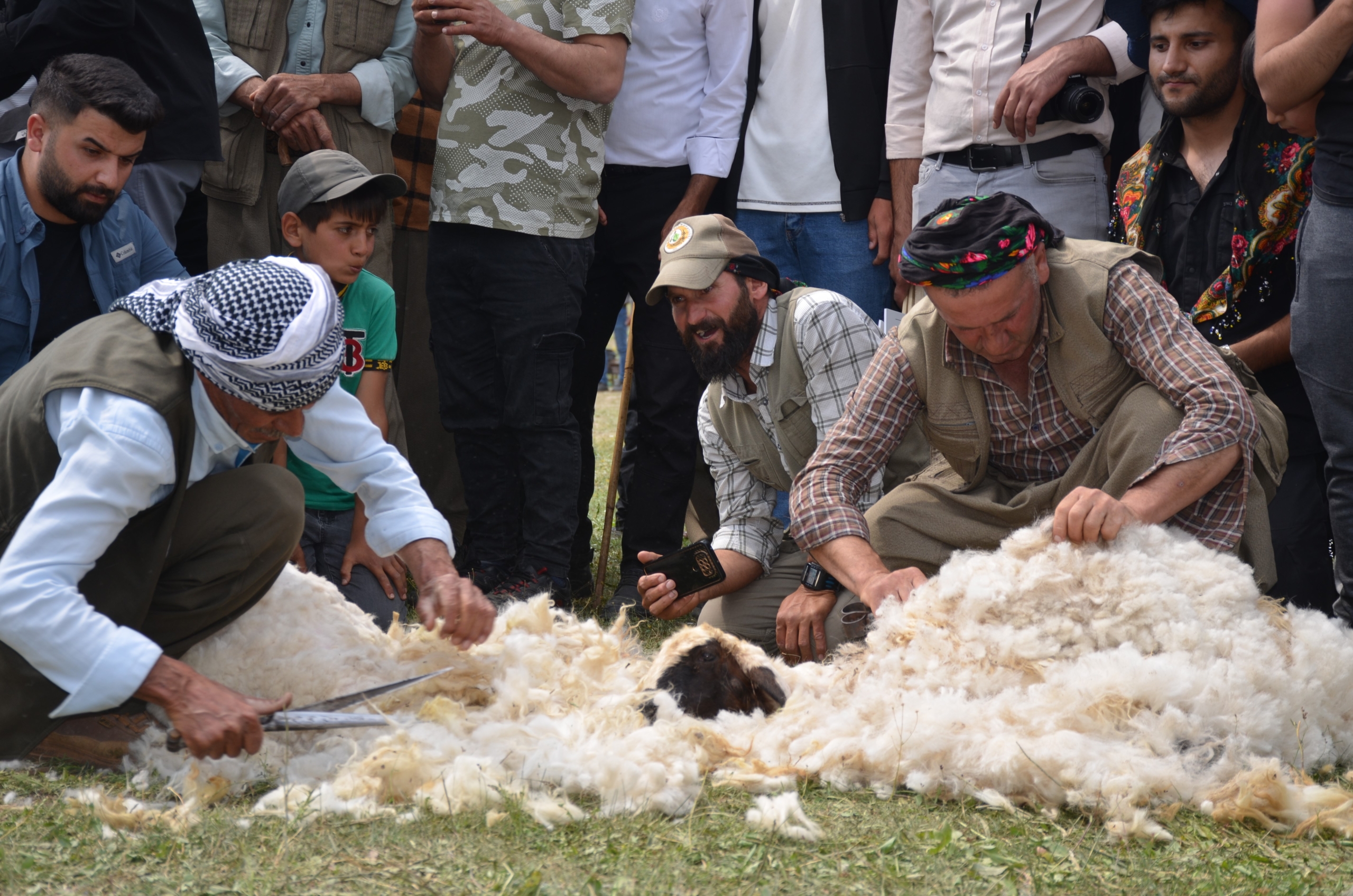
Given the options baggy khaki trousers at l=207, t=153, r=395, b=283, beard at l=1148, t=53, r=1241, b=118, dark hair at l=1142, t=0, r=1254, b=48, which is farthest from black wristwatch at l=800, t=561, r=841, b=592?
baggy khaki trousers at l=207, t=153, r=395, b=283

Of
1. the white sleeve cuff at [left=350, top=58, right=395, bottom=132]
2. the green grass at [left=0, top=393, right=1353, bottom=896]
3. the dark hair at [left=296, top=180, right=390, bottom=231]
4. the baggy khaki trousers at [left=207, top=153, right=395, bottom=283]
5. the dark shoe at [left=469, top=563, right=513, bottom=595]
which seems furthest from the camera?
the white sleeve cuff at [left=350, top=58, right=395, bottom=132]

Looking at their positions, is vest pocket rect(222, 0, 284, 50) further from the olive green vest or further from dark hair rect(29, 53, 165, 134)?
the olive green vest

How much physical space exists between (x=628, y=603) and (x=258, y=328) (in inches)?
94.1

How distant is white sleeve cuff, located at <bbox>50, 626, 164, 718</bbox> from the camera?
2.44 meters

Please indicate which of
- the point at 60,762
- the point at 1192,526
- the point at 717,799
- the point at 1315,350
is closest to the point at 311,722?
the point at 60,762

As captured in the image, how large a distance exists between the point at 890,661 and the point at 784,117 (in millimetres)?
2713

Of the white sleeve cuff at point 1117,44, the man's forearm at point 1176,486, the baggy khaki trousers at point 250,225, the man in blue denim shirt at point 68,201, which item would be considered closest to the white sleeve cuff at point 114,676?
the man in blue denim shirt at point 68,201

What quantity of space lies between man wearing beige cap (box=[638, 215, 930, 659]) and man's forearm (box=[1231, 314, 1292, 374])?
110cm

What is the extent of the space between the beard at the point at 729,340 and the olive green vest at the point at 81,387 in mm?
1890

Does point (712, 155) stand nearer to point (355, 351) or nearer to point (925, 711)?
point (355, 351)

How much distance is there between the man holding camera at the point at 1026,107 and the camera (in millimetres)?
4152

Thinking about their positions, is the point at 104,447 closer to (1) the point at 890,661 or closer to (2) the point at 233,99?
(1) the point at 890,661

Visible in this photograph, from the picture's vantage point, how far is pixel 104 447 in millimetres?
2508

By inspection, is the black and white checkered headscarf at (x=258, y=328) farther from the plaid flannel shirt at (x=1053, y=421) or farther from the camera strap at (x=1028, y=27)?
the camera strap at (x=1028, y=27)
